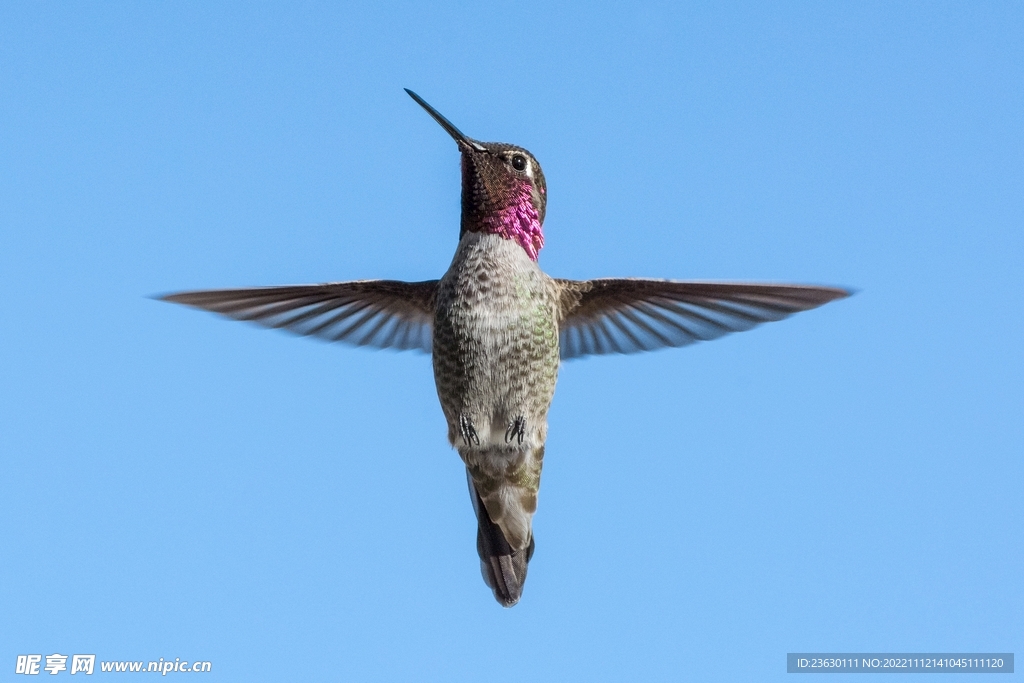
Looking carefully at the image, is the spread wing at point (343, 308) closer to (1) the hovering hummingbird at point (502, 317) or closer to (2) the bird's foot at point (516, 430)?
(1) the hovering hummingbird at point (502, 317)

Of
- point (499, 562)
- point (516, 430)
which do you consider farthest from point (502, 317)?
point (499, 562)

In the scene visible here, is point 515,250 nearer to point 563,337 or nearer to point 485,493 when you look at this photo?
point 563,337

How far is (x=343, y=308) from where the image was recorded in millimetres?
6594

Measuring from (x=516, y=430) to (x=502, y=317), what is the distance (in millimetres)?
705

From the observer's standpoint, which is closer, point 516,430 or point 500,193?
point 516,430

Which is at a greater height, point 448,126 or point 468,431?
point 448,126

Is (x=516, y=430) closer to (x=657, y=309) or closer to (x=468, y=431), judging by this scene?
(x=468, y=431)

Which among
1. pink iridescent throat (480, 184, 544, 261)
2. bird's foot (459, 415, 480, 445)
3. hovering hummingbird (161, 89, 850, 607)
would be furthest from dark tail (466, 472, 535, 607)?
pink iridescent throat (480, 184, 544, 261)

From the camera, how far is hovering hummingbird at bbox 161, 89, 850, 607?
230 inches

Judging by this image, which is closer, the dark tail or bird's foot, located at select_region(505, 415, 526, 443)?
bird's foot, located at select_region(505, 415, 526, 443)

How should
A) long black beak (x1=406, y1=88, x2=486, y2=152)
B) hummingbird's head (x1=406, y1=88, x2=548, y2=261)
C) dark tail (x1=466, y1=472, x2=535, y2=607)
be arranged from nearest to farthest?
1. long black beak (x1=406, y1=88, x2=486, y2=152)
2. hummingbird's head (x1=406, y1=88, x2=548, y2=261)
3. dark tail (x1=466, y1=472, x2=535, y2=607)

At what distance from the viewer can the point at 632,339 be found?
263 inches

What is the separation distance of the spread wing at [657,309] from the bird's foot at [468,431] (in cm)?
104

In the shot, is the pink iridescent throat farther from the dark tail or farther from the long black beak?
the dark tail
